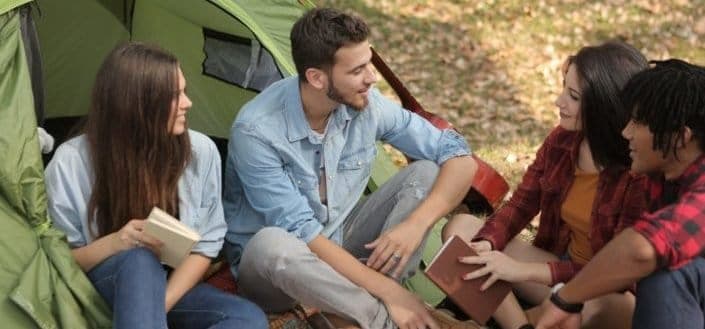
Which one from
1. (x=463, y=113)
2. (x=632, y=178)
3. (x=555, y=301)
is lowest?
(x=463, y=113)

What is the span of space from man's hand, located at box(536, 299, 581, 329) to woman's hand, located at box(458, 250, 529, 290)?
5.7 inches

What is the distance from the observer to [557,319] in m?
2.50

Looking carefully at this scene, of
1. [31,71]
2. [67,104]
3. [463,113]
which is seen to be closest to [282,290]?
[31,71]

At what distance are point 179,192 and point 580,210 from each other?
3.67 ft

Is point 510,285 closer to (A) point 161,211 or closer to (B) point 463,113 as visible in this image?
(A) point 161,211

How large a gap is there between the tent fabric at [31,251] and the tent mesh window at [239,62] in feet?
3.59

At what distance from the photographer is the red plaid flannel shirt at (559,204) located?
2.63 meters

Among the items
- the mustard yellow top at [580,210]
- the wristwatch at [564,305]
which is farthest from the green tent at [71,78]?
the wristwatch at [564,305]

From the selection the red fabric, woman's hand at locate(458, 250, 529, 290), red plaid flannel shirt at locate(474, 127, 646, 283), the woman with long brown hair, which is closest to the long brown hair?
the woman with long brown hair

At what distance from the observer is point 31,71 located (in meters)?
2.76

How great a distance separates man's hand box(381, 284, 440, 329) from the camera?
264 cm

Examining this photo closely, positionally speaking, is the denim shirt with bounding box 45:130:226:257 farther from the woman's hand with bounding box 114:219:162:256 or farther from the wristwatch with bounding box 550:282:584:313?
the wristwatch with bounding box 550:282:584:313

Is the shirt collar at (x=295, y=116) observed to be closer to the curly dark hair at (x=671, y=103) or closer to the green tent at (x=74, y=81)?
the green tent at (x=74, y=81)

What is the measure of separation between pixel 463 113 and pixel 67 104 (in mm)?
2023
